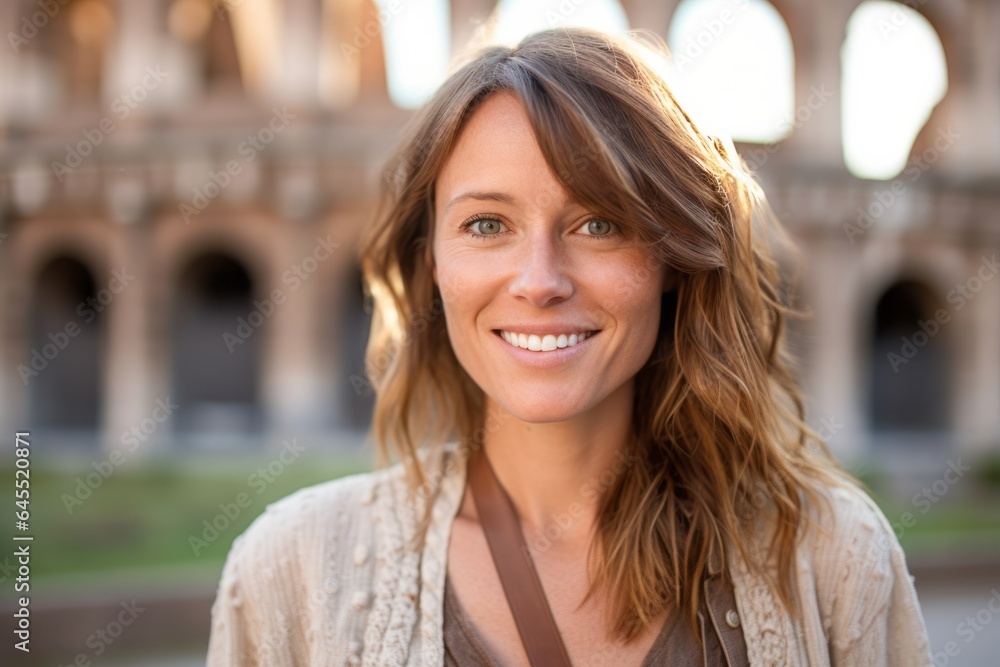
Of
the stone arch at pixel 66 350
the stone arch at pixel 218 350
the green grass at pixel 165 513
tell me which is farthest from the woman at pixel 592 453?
the stone arch at pixel 66 350

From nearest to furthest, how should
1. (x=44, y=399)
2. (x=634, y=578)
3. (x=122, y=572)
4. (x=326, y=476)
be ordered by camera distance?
(x=634, y=578), (x=122, y=572), (x=326, y=476), (x=44, y=399)

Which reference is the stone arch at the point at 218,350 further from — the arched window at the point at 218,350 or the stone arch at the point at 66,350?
the stone arch at the point at 66,350

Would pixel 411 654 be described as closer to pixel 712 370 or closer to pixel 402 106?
pixel 712 370

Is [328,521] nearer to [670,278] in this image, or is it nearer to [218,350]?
[670,278]

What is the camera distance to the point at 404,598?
170 centimetres

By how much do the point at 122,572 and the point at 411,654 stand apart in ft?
21.8

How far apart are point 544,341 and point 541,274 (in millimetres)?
141

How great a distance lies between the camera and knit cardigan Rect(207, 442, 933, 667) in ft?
5.48

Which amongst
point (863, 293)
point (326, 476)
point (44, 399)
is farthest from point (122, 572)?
point (863, 293)

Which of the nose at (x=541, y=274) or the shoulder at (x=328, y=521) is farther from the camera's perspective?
the shoulder at (x=328, y=521)

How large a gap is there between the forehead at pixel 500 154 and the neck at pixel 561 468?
1.81 ft

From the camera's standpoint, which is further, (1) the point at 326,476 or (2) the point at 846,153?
(2) the point at 846,153

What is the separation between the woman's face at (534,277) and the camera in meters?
1.60

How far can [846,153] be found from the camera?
16359mm
